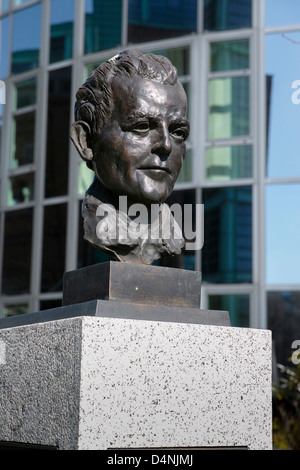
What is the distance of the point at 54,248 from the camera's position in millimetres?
12188

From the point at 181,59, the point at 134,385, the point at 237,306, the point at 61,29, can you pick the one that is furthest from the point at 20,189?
the point at 134,385

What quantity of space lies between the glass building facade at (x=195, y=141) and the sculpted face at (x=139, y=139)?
20.0 feet

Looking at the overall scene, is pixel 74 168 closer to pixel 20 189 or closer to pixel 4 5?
pixel 20 189

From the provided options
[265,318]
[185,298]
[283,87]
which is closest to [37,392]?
[185,298]

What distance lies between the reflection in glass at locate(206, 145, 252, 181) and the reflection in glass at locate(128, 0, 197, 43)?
2.04 m

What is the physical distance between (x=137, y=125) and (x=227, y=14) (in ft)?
25.4

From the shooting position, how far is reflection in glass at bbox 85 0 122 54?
39.2 ft

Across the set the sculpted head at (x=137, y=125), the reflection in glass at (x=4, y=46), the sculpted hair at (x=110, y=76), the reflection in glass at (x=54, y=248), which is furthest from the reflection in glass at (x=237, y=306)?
the sculpted hair at (x=110, y=76)

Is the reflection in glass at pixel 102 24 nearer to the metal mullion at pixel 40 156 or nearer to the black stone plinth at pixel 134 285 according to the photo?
the metal mullion at pixel 40 156

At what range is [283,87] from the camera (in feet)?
34.9

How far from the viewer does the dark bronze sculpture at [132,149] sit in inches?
165

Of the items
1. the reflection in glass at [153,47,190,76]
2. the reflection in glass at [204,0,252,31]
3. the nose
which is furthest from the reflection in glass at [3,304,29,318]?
the nose
